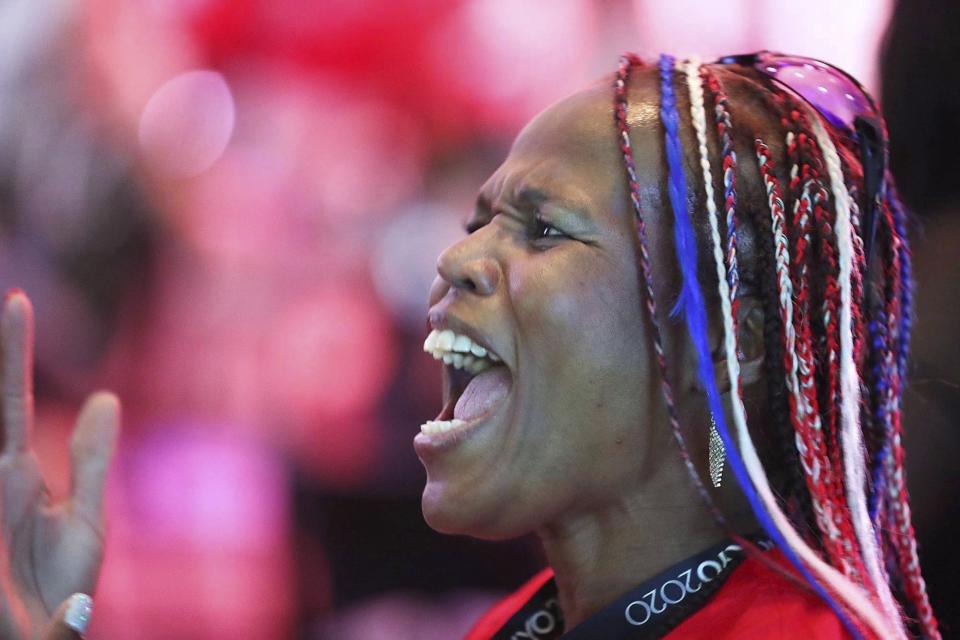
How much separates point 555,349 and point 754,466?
0.33m

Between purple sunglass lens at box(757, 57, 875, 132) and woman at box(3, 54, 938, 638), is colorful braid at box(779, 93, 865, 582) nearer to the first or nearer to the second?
woman at box(3, 54, 938, 638)

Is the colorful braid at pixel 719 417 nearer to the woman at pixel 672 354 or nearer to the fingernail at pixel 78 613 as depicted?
the woman at pixel 672 354

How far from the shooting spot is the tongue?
1611 mm

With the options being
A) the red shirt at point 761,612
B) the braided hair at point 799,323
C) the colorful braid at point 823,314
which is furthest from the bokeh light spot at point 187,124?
the red shirt at point 761,612

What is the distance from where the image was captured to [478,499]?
157cm

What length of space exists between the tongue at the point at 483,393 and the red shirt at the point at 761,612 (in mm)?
432

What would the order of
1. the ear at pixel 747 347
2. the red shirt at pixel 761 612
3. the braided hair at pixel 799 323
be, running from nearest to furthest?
the red shirt at pixel 761 612 → the braided hair at pixel 799 323 → the ear at pixel 747 347

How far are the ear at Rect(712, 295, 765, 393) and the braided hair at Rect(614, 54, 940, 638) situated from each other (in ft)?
0.07

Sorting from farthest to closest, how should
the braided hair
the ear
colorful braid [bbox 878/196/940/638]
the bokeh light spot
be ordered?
the bokeh light spot, colorful braid [bbox 878/196/940/638], the ear, the braided hair

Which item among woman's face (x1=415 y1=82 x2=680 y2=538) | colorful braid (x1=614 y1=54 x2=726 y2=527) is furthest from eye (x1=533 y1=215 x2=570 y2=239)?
colorful braid (x1=614 y1=54 x2=726 y2=527)

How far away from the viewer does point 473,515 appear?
5.17ft

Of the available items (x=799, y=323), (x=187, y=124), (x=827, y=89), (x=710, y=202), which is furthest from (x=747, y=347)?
(x=187, y=124)

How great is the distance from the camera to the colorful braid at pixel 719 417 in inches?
53.4

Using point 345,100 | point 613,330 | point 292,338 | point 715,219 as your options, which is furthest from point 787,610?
point 345,100
